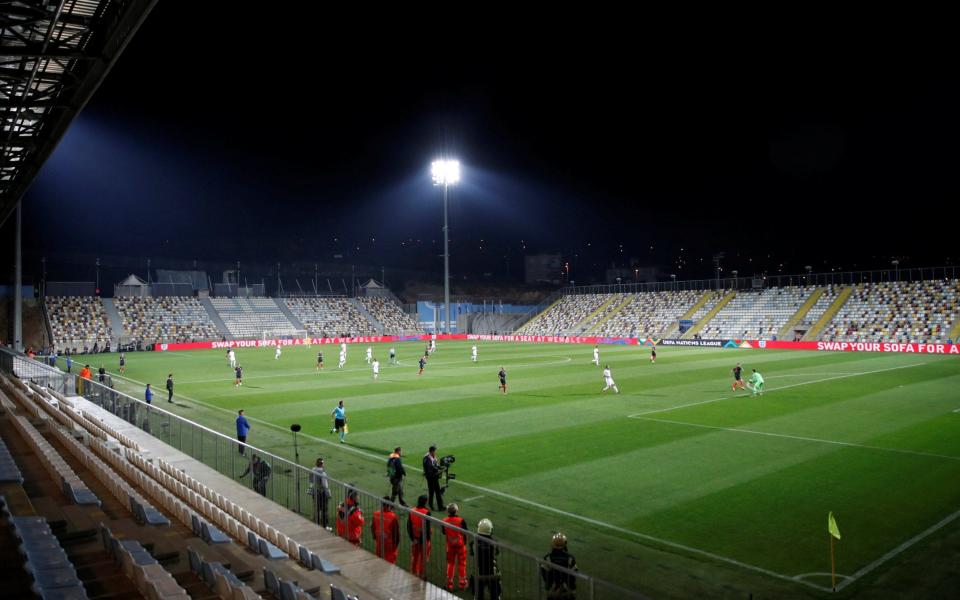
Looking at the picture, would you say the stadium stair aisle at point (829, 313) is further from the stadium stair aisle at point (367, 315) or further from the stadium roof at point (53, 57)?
the stadium roof at point (53, 57)

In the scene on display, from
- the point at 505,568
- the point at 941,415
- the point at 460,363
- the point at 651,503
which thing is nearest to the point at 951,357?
the point at 941,415

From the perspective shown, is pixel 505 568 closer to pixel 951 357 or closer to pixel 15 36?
pixel 15 36

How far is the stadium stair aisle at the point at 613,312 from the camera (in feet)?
274

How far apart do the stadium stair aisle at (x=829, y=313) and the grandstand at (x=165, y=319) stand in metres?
65.1

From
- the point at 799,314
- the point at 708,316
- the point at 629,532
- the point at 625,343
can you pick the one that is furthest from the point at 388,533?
the point at 708,316

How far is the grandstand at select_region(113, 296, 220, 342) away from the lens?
70625 millimetres

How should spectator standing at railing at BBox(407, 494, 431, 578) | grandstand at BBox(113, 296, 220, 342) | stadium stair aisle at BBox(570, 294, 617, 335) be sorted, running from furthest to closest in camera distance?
stadium stair aisle at BBox(570, 294, 617, 335) → grandstand at BBox(113, 296, 220, 342) → spectator standing at railing at BBox(407, 494, 431, 578)

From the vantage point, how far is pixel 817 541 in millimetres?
11273

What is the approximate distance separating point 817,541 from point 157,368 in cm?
4551

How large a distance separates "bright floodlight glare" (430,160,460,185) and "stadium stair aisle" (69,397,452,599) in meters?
57.7

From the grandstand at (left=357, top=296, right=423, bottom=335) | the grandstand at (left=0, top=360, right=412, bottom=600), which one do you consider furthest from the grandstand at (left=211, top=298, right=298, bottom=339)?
the grandstand at (left=0, top=360, right=412, bottom=600)

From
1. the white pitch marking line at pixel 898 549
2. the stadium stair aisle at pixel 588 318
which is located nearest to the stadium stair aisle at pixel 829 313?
the stadium stair aisle at pixel 588 318

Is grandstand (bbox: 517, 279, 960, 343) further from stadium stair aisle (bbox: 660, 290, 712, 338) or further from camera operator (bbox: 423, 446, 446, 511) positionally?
camera operator (bbox: 423, 446, 446, 511)

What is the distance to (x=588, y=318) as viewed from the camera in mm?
Answer: 87438
